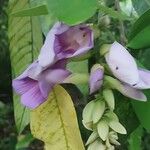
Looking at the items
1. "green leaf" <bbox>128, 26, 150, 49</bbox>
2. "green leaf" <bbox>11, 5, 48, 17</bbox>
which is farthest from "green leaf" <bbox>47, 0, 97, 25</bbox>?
"green leaf" <bbox>128, 26, 150, 49</bbox>

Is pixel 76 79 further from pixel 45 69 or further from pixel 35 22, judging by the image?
pixel 35 22

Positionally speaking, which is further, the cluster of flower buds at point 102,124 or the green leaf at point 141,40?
the green leaf at point 141,40

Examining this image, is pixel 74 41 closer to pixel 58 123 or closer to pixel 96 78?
pixel 96 78

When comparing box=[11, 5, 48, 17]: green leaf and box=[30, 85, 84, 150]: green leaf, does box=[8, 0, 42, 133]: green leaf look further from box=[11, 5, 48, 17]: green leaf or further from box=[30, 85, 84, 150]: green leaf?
box=[11, 5, 48, 17]: green leaf

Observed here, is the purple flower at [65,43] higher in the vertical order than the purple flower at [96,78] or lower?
higher

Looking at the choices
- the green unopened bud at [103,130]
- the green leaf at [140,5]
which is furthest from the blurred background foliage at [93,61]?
the green unopened bud at [103,130]

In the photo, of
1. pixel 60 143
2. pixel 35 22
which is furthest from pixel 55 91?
pixel 35 22

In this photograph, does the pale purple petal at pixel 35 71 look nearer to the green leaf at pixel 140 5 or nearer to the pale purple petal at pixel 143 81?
the pale purple petal at pixel 143 81

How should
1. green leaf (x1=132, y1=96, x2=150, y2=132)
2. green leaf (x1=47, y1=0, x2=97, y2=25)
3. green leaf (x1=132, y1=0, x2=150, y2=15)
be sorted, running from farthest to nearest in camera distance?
green leaf (x1=132, y1=0, x2=150, y2=15) → green leaf (x1=132, y1=96, x2=150, y2=132) → green leaf (x1=47, y1=0, x2=97, y2=25)
